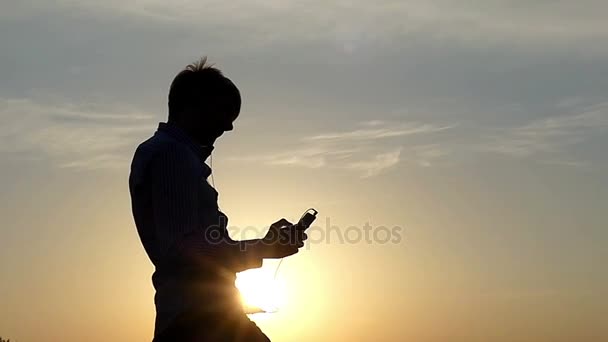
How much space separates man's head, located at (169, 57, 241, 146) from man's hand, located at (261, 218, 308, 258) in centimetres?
60

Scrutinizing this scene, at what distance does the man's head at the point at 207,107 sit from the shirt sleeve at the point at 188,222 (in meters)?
0.24

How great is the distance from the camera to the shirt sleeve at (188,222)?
16.4ft

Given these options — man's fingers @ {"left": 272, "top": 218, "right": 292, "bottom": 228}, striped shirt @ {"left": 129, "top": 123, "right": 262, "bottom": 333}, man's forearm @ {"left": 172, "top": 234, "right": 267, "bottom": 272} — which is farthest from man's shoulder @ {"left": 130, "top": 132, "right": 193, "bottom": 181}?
man's fingers @ {"left": 272, "top": 218, "right": 292, "bottom": 228}

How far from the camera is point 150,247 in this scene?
16.9 ft

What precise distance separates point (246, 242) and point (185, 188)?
0.40 m

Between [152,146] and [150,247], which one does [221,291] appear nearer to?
[150,247]

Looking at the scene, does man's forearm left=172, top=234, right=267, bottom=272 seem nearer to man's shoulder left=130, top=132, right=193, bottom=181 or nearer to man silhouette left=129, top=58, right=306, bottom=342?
man silhouette left=129, top=58, right=306, bottom=342

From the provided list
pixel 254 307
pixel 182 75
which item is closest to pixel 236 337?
pixel 254 307

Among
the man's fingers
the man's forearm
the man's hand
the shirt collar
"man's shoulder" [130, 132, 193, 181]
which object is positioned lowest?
the man's forearm

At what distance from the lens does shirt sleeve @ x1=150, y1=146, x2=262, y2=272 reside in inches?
196

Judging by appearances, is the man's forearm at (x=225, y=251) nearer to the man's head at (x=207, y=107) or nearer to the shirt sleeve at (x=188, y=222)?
the shirt sleeve at (x=188, y=222)

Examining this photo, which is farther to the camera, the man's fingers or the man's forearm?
the man's fingers

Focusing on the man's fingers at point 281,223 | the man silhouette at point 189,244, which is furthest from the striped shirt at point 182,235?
the man's fingers at point 281,223

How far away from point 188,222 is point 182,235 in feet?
0.23
